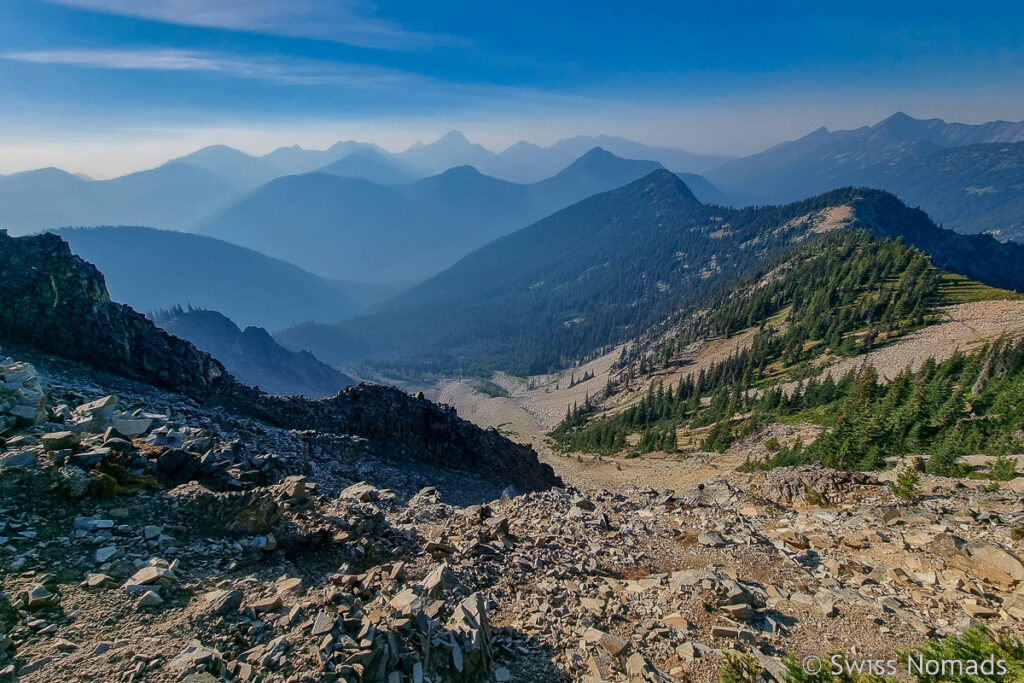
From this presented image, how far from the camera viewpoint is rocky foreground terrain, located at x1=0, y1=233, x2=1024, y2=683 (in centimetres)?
1037

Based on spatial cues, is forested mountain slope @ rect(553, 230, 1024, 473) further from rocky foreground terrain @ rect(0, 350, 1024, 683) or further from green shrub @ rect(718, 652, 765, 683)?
green shrub @ rect(718, 652, 765, 683)

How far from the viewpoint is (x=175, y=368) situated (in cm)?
3334

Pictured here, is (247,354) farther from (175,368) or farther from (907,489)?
(907,489)

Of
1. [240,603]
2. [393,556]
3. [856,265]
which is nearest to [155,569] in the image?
[240,603]

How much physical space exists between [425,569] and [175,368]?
1125 inches

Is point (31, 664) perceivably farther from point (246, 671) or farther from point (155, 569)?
point (246, 671)

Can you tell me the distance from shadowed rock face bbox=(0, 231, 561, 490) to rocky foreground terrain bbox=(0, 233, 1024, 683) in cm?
576

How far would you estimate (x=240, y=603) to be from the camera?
1138cm

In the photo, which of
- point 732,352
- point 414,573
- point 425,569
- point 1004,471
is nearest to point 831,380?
point 1004,471

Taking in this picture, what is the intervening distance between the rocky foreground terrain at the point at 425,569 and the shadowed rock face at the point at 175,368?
5.76 meters

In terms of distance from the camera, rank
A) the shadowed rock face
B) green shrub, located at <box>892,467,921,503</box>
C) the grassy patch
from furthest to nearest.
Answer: the grassy patch, the shadowed rock face, green shrub, located at <box>892,467,921,503</box>

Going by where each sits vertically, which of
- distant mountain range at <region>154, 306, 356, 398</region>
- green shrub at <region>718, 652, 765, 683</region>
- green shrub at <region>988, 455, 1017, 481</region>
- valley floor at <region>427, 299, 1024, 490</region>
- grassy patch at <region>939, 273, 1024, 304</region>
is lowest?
distant mountain range at <region>154, 306, 356, 398</region>

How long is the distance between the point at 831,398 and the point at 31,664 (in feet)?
239

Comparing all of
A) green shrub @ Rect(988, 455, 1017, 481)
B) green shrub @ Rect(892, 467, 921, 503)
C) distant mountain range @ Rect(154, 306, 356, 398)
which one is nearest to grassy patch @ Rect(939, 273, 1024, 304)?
green shrub @ Rect(988, 455, 1017, 481)
